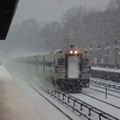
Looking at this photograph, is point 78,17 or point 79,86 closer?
point 79,86

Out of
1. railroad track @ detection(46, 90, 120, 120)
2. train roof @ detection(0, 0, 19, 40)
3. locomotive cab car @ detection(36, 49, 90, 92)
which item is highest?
train roof @ detection(0, 0, 19, 40)

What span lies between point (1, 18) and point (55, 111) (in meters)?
5.58

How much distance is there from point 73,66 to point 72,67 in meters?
0.11

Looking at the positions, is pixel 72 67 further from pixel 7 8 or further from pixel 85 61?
pixel 7 8

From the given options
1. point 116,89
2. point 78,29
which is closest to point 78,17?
point 78,29

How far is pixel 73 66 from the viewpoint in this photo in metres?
25.4

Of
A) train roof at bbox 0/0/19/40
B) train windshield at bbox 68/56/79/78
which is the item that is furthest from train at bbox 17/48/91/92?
train roof at bbox 0/0/19/40

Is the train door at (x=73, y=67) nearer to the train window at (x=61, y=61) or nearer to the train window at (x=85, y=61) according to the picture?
the train window at (x=61, y=61)

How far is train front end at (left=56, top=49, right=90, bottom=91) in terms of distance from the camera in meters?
25.3

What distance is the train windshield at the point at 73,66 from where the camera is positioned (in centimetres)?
2527

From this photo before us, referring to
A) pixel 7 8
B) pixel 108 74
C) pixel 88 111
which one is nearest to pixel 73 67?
pixel 88 111

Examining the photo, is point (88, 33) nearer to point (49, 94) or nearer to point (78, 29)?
point (78, 29)

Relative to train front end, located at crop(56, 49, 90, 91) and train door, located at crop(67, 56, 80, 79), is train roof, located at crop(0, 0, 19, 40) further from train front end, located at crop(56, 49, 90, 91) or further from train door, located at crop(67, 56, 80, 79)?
train door, located at crop(67, 56, 80, 79)

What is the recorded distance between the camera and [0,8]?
1239 cm
